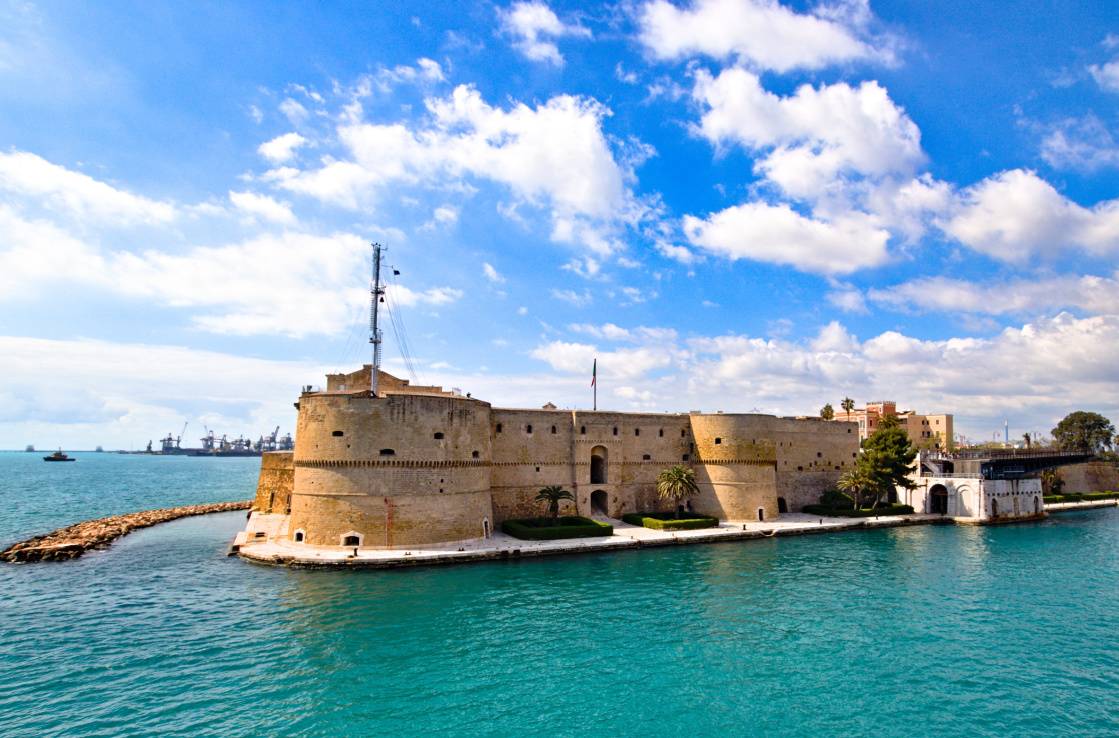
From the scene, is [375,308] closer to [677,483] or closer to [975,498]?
[677,483]

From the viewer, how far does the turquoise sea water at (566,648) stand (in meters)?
16.5

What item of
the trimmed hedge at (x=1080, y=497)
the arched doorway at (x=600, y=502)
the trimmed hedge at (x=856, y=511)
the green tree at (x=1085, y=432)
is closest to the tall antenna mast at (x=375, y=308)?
the arched doorway at (x=600, y=502)

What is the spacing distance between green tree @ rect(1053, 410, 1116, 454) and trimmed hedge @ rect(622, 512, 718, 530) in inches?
3187

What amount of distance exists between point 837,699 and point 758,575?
13.5 metres

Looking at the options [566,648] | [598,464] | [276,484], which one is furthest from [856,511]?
[276,484]

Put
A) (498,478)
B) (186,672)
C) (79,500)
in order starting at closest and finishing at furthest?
(186,672) < (498,478) < (79,500)

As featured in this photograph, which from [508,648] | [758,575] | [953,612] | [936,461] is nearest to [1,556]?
[508,648]

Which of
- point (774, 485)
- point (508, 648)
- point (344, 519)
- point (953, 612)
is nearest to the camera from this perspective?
point (508, 648)

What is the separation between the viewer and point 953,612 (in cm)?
2542

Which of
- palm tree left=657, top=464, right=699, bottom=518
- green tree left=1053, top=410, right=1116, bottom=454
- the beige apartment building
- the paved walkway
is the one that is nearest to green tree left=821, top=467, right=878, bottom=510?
the paved walkway

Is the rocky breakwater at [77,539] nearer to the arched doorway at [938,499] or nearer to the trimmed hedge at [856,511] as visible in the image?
the trimmed hedge at [856,511]

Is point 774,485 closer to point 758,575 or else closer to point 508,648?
point 758,575

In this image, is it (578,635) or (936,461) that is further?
(936,461)

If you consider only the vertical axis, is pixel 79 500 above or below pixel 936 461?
below
